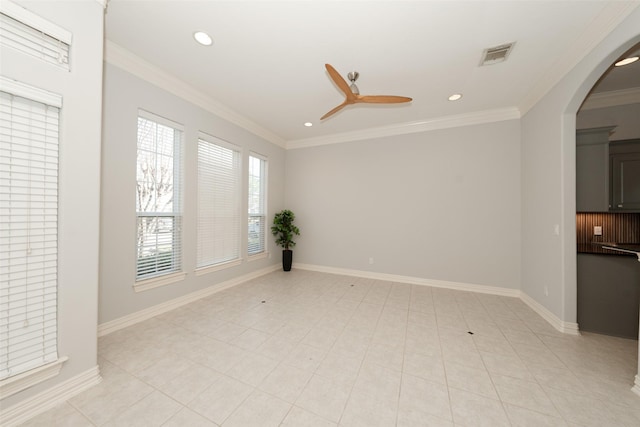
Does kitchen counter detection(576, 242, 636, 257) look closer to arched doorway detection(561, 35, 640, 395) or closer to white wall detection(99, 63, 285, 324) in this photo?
arched doorway detection(561, 35, 640, 395)

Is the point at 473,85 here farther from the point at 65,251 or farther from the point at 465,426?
the point at 65,251

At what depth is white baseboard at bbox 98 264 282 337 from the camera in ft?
7.86

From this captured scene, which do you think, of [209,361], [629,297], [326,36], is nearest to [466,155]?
[629,297]

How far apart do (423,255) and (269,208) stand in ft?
11.1

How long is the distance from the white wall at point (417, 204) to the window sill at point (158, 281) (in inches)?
104

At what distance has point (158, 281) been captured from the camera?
2.86 meters

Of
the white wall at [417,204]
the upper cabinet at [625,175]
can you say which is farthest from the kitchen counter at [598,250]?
the white wall at [417,204]

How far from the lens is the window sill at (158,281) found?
2.66 m

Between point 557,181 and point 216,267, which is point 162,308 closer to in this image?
point 216,267

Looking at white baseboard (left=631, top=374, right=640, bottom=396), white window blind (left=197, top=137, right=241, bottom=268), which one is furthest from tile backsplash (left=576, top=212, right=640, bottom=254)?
white window blind (left=197, top=137, right=241, bottom=268)

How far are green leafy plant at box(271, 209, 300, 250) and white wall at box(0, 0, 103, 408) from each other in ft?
11.0

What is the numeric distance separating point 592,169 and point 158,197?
5504 mm

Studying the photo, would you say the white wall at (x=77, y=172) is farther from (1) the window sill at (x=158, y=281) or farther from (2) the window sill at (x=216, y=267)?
(2) the window sill at (x=216, y=267)

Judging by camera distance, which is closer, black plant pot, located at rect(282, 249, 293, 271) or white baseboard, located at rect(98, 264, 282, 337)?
white baseboard, located at rect(98, 264, 282, 337)
